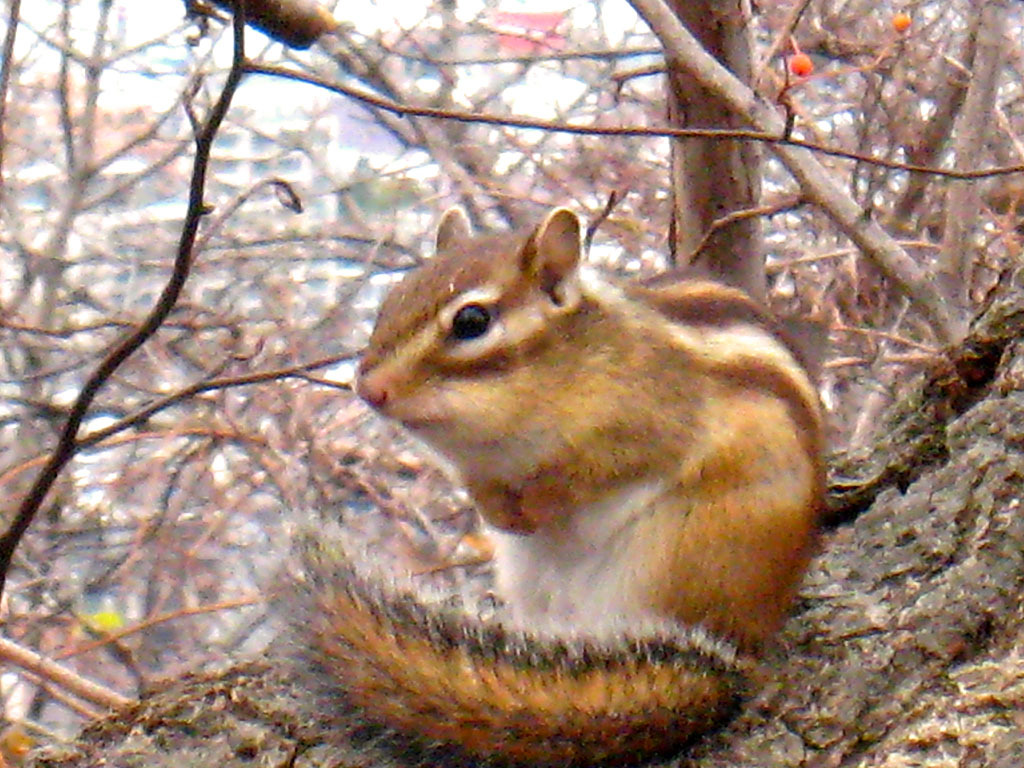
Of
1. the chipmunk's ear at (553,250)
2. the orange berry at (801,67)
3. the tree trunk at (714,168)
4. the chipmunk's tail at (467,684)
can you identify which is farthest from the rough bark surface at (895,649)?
the orange berry at (801,67)

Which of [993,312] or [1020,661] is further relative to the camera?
[993,312]

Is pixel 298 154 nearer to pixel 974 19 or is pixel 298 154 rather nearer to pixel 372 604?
pixel 974 19

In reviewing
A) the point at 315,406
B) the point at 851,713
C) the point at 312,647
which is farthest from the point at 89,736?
the point at 315,406

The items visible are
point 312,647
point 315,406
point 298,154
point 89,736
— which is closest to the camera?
point 312,647

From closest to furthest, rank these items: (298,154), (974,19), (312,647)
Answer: (312,647)
(974,19)
(298,154)

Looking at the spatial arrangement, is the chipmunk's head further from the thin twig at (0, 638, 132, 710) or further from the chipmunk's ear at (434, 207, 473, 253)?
the thin twig at (0, 638, 132, 710)

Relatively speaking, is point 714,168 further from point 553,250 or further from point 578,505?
point 578,505
